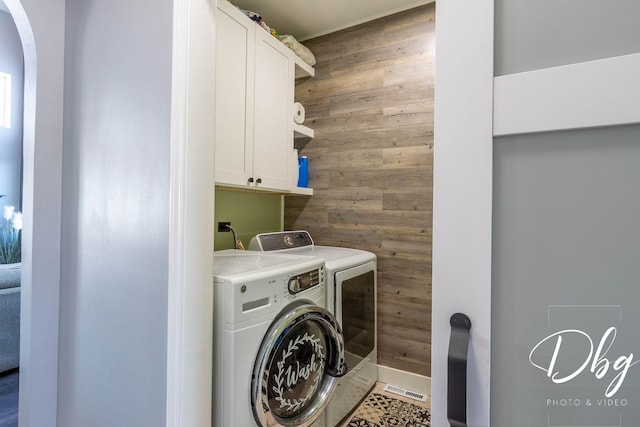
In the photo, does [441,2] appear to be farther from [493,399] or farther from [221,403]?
[221,403]

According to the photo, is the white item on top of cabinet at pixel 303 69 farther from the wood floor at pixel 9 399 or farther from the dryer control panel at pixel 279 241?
the wood floor at pixel 9 399

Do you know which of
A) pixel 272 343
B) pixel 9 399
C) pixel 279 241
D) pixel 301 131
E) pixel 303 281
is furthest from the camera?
pixel 301 131

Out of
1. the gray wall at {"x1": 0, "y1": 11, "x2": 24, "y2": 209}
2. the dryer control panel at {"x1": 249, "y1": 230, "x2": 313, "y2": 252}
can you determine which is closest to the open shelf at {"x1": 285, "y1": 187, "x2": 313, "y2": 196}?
the dryer control panel at {"x1": 249, "y1": 230, "x2": 313, "y2": 252}

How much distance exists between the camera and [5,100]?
3.54 m

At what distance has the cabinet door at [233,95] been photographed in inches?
71.1

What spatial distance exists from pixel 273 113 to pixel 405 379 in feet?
7.20

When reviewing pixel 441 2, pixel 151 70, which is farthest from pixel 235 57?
pixel 441 2

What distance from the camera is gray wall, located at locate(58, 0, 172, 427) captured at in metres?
1.15

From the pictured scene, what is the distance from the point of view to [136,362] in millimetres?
1216

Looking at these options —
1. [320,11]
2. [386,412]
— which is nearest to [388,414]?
[386,412]

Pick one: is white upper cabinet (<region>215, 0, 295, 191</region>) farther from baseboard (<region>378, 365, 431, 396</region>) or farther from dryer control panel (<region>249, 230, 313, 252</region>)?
baseboard (<region>378, 365, 431, 396</region>)

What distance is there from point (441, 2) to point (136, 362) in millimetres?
1472

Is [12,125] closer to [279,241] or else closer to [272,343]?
[279,241]

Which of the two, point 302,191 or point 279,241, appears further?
point 302,191
